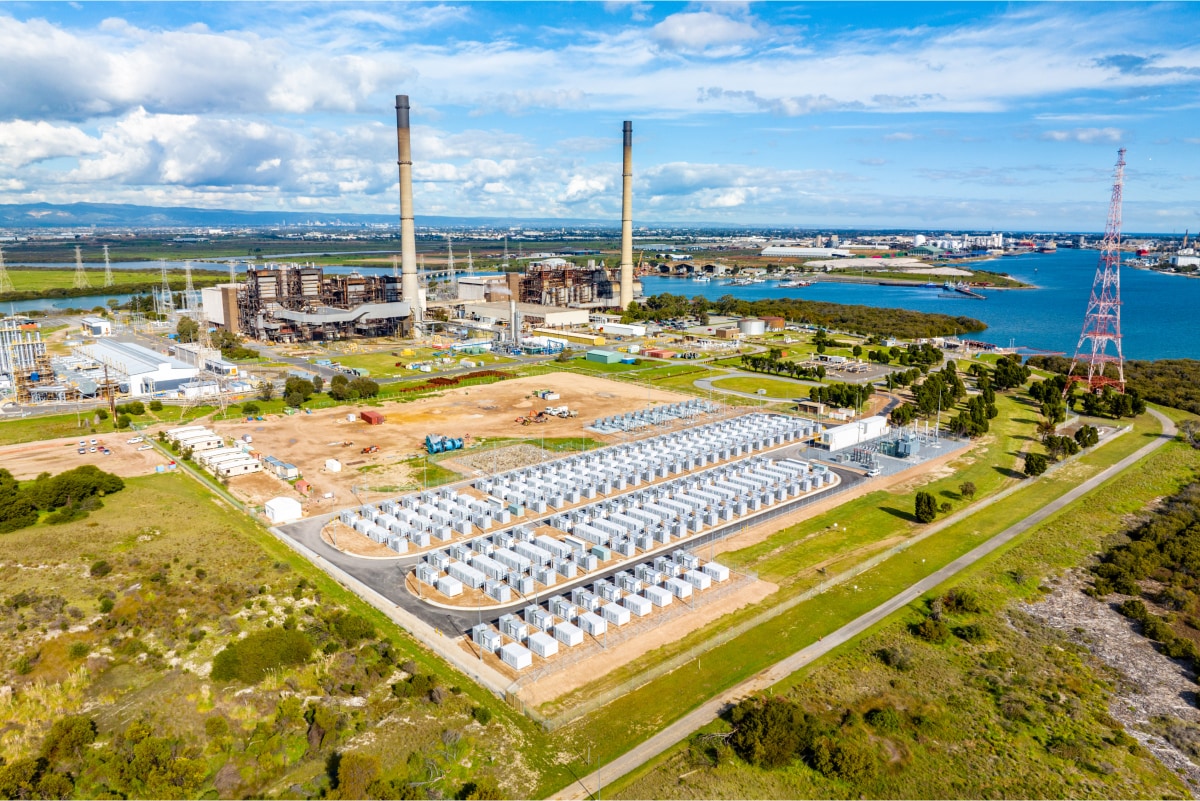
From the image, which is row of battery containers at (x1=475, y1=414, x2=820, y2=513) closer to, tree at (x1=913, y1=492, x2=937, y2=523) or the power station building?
tree at (x1=913, y1=492, x2=937, y2=523)

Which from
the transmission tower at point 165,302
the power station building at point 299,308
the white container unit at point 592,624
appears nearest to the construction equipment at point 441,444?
the white container unit at point 592,624

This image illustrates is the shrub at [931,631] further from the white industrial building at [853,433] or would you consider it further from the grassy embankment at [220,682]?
the white industrial building at [853,433]

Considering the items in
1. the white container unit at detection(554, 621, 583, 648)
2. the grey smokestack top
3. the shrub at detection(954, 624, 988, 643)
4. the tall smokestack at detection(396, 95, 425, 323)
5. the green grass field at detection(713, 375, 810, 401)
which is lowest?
the shrub at detection(954, 624, 988, 643)

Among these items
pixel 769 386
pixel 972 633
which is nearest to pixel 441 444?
pixel 972 633

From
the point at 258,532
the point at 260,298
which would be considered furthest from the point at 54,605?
the point at 260,298

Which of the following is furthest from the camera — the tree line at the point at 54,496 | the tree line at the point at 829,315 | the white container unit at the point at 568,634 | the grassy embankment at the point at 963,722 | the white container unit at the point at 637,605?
the tree line at the point at 829,315

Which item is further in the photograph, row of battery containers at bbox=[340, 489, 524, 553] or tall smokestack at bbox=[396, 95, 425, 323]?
tall smokestack at bbox=[396, 95, 425, 323]

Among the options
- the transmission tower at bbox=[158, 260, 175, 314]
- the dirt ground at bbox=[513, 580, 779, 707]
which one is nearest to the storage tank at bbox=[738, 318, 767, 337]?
the dirt ground at bbox=[513, 580, 779, 707]

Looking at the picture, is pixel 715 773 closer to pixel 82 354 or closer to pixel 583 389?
pixel 583 389
